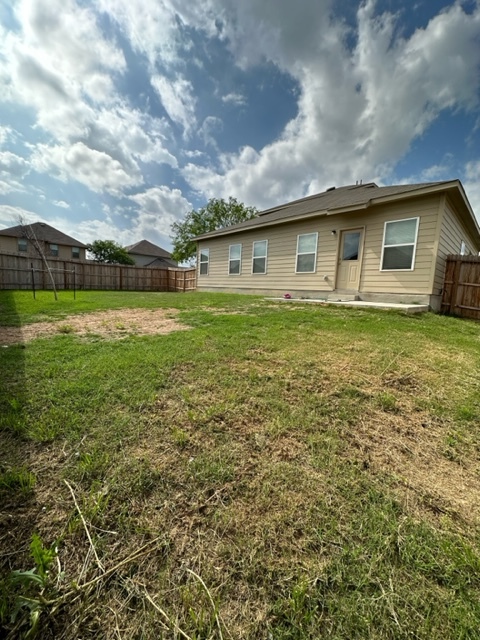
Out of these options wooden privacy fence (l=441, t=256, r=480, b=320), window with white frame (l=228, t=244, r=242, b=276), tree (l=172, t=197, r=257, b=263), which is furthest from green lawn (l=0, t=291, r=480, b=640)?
tree (l=172, t=197, r=257, b=263)

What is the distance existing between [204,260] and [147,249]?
25.9 meters

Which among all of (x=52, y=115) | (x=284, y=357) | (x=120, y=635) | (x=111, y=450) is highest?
(x=52, y=115)

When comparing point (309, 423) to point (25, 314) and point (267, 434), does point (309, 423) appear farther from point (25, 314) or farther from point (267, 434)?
point (25, 314)

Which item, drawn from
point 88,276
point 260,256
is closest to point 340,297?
point 260,256

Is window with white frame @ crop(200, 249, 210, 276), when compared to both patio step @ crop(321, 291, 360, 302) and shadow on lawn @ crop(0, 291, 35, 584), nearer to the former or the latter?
patio step @ crop(321, 291, 360, 302)

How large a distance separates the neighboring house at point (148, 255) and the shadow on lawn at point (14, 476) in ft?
118

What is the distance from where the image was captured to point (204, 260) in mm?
14156

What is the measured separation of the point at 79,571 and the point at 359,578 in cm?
110

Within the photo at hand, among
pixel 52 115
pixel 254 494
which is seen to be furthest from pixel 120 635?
pixel 52 115

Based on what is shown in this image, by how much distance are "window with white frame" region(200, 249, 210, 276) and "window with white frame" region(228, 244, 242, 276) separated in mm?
1853

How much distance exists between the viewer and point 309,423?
192 cm

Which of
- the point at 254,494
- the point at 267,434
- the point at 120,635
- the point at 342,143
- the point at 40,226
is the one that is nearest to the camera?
the point at 120,635

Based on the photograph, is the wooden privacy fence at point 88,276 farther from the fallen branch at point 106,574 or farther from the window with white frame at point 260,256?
the fallen branch at point 106,574

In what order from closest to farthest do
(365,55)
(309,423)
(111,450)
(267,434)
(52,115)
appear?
(111,450)
(267,434)
(309,423)
(365,55)
(52,115)
